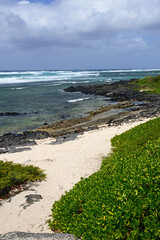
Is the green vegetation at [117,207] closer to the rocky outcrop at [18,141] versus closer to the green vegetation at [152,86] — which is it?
the rocky outcrop at [18,141]

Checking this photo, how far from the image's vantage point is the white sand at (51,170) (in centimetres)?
711

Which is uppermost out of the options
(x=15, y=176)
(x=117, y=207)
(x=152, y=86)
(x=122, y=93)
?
(x=152, y=86)

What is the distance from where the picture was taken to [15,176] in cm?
946

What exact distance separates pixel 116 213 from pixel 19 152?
1066 cm

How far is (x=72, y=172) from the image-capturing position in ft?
34.1

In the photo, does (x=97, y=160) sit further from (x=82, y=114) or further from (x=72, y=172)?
(x=82, y=114)

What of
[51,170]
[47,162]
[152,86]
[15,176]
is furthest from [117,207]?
[152,86]

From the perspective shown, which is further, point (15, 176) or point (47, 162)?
point (47, 162)

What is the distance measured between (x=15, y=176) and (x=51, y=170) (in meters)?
1.91

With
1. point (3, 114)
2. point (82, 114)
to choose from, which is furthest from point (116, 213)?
point (3, 114)

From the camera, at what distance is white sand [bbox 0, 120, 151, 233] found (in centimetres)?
711

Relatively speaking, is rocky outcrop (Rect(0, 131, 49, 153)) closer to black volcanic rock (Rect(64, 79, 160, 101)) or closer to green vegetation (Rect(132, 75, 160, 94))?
black volcanic rock (Rect(64, 79, 160, 101))

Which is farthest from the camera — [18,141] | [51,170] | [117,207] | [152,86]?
[152,86]

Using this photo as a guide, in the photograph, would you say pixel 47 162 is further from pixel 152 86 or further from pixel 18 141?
pixel 152 86
